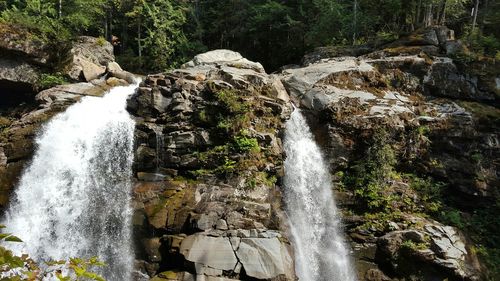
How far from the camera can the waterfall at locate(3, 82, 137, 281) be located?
1138 cm

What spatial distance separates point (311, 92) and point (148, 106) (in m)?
6.72

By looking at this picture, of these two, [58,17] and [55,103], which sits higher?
[58,17]

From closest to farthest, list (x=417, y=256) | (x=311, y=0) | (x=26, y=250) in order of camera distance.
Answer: (x=26, y=250), (x=417, y=256), (x=311, y=0)

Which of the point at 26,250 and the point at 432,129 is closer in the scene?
the point at 26,250

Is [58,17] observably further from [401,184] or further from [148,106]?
[401,184]

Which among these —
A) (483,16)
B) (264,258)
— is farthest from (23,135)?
(483,16)

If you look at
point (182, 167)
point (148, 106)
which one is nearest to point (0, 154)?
point (148, 106)

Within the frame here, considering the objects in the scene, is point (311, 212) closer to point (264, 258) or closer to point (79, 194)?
point (264, 258)

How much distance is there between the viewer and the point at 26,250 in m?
11.1

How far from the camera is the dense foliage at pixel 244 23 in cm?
2253

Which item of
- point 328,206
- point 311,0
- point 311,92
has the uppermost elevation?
point 311,0

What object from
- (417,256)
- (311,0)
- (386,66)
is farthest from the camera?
(311,0)

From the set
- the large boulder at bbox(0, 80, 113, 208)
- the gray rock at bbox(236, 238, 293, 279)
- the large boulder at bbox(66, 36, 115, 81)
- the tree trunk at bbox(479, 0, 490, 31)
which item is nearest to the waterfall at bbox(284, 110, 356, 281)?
the gray rock at bbox(236, 238, 293, 279)

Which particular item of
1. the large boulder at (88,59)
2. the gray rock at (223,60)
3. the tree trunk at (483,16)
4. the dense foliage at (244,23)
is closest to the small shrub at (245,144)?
the gray rock at (223,60)
